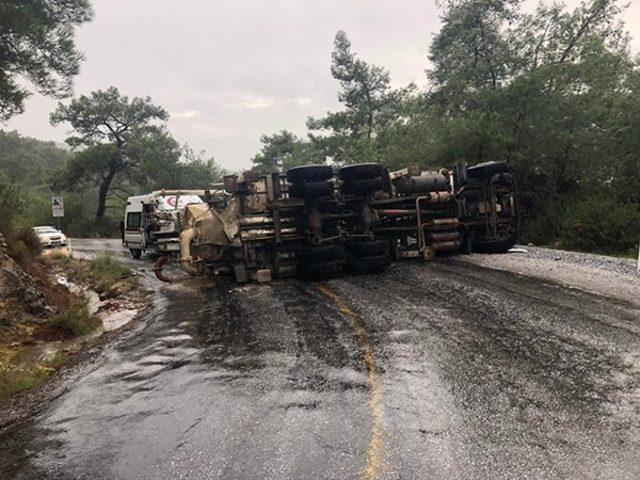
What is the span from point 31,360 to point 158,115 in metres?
43.0

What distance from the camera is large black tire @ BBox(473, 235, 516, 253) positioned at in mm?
13375

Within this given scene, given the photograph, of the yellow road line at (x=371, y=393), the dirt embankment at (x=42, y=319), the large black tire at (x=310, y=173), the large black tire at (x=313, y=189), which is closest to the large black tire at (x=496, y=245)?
the large black tire at (x=313, y=189)

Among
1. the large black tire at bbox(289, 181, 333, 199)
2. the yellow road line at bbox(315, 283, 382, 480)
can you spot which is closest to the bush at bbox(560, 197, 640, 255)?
the large black tire at bbox(289, 181, 333, 199)

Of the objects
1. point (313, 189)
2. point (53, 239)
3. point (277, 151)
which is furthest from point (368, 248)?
point (277, 151)

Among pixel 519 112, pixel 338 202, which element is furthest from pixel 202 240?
pixel 519 112

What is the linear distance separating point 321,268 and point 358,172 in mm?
2547

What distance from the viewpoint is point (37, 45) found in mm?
12891

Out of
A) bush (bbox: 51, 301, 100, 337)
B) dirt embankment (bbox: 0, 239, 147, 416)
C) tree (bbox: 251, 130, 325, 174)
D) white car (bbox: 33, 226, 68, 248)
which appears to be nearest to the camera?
dirt embankment (bbox: 0, 239, 147, 416)

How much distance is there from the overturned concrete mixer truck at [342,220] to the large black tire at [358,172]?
0.08 feet

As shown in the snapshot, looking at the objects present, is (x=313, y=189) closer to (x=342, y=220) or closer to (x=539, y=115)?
(x=342, y=220)

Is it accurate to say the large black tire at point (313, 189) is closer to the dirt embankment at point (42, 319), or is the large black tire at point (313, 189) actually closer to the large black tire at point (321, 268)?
the large black tire at point (321, 268)

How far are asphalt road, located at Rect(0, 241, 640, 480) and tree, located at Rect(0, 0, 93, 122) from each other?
8289 mm

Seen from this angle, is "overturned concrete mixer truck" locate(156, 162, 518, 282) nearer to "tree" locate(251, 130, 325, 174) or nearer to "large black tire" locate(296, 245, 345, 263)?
"large black tire" locate(296, 245, 345, 263)

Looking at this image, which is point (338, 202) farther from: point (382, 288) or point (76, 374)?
point (76, 374)
